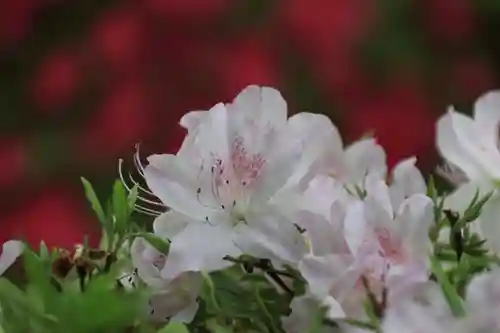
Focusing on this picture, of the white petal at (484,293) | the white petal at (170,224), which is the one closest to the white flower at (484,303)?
the white petal at (484,293)

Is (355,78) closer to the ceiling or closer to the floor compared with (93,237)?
closer to the ceiling

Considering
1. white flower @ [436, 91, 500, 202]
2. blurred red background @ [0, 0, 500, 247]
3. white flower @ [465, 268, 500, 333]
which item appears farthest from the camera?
blurred red background @ [0, 0, 500, 247]

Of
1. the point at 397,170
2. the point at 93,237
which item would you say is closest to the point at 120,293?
the point at 397,170

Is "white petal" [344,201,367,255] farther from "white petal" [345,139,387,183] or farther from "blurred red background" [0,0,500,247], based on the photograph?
"blurred red background" [0,0,500,247]

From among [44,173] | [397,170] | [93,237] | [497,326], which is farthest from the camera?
[44,173]

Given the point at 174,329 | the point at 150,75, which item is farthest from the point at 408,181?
the point at 150,75

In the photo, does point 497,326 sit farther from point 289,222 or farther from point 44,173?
point 44,173

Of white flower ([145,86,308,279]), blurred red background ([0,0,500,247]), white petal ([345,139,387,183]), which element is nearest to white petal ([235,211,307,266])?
white flower ([145,86,308,279])
